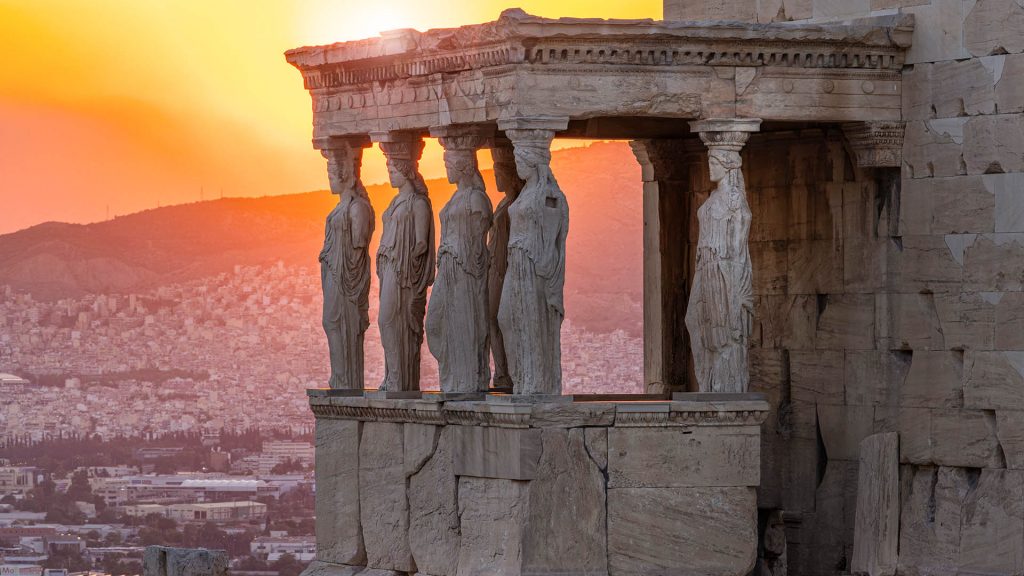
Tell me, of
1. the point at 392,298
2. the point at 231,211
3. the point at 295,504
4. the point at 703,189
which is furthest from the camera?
the point at 231,211

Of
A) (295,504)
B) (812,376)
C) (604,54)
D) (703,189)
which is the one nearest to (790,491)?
(812,376)

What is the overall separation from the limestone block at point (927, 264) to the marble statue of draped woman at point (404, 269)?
3.85 m

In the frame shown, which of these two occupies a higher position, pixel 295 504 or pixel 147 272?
pixel 147 272

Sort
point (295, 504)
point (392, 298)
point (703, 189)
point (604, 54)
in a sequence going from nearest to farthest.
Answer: point (604, 54) < point (392, 298) < point (703, 189) < point (295, 504)

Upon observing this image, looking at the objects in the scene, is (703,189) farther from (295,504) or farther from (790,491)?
(295,504)

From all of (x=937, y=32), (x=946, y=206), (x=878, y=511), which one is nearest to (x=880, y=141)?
(x=946, y=206)

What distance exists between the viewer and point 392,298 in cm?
2620

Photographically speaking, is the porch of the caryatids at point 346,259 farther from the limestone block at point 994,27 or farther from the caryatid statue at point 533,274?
the limestone block at point 994,27

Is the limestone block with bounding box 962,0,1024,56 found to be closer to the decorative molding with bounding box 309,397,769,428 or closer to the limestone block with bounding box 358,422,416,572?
the decorative molding with bounding box 309,397,769,428

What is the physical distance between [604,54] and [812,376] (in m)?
3.78

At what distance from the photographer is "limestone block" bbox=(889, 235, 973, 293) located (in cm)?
2516

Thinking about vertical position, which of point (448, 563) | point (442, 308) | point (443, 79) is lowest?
point (448, 563)

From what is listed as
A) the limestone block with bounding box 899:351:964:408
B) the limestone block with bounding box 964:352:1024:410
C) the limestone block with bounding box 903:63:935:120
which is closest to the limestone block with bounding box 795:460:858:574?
the limestone block with bounding box 899:351:964:408

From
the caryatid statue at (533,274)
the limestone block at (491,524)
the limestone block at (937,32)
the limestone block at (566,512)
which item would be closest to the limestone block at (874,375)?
the limestone block at (937,32)
